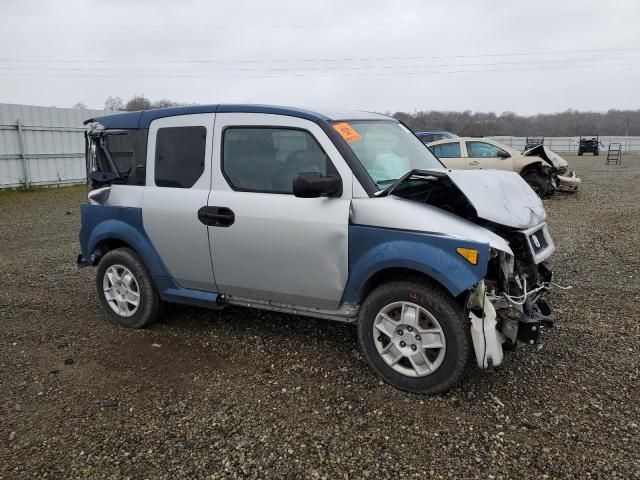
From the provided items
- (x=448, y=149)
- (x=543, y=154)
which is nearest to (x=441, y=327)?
(x=448, y=149)

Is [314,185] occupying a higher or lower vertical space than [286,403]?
higher

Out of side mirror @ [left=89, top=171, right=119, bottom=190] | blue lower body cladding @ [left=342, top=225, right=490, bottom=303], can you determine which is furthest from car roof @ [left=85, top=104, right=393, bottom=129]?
blue lower body cladding @ [left=342, top=225, right=490, bottom=303]

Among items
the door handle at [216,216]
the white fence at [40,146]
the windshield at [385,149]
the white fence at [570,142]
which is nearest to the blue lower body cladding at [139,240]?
the door handle at [216,216]

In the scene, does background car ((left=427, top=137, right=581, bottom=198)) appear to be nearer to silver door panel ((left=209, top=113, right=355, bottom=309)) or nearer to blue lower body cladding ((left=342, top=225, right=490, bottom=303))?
silver door panel ((left=209, top=113, right=355, bottom=309))

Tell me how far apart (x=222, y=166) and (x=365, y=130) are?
1.16 m

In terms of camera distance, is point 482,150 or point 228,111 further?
point 482,150

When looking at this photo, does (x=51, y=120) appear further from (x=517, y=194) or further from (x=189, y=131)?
(x=517, y=194)

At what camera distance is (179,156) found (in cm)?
440

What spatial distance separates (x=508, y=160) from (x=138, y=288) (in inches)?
427

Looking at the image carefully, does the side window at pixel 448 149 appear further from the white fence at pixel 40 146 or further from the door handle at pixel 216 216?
the white fence at pixel 40 146

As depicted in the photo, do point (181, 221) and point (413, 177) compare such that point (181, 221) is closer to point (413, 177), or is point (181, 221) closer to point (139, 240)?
point (139, 240)

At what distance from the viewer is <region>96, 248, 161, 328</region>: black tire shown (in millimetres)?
4723

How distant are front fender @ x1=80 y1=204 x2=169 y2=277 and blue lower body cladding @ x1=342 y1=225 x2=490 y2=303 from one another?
1861 mm

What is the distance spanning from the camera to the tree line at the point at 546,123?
61438mm
